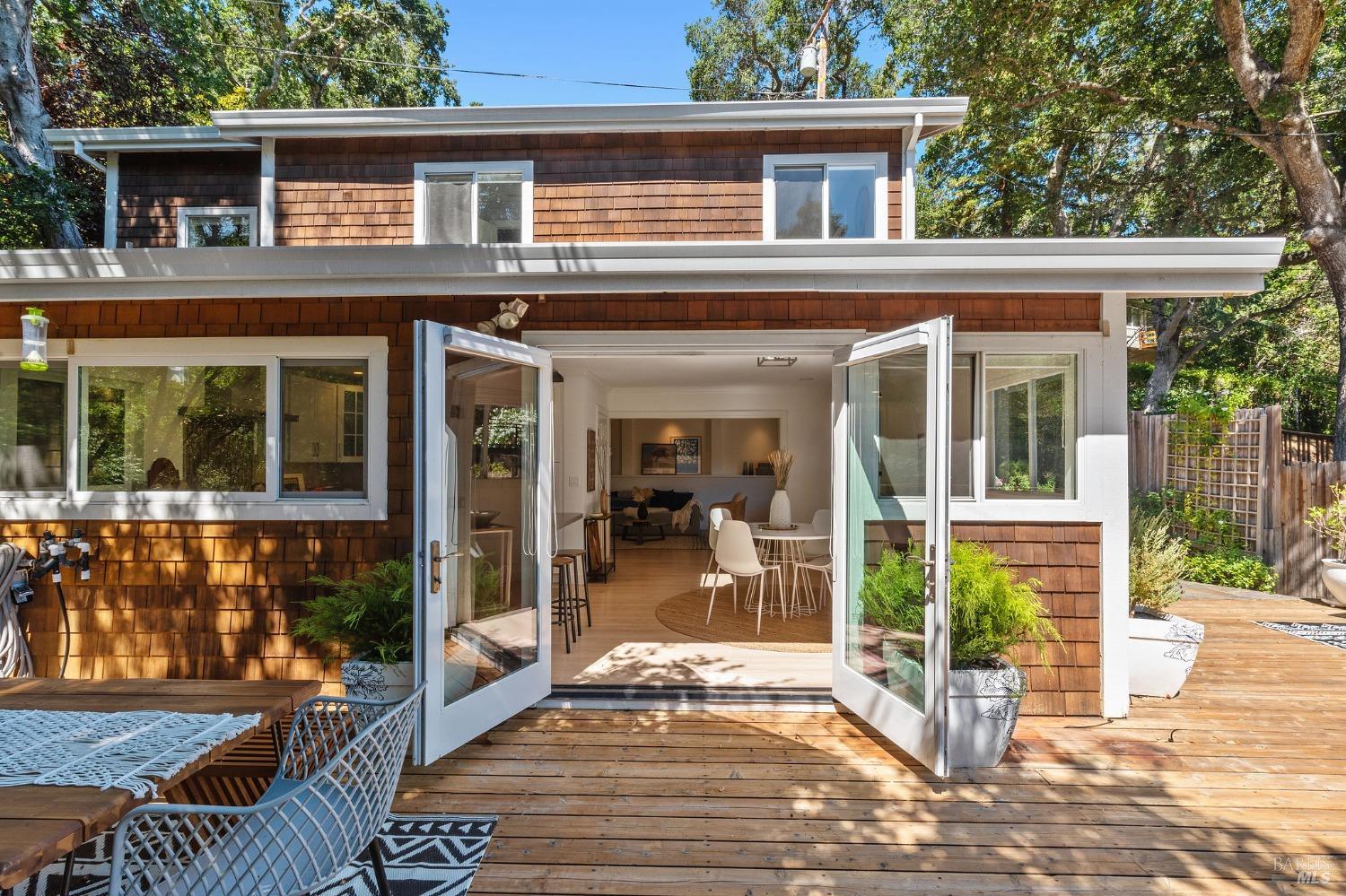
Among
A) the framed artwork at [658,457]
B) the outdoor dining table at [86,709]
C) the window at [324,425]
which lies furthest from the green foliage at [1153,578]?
the framed artwork at [658,457]

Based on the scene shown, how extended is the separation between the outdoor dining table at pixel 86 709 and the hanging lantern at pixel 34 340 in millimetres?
1799

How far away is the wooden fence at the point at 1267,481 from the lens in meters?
6.46

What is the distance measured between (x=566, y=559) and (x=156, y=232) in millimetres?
5151

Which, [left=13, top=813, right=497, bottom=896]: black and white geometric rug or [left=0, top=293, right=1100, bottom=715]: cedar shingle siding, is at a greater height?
[left=0, top=293, right=1100, bottom=715]: cedar shingle siding

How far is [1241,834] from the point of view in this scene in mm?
2395

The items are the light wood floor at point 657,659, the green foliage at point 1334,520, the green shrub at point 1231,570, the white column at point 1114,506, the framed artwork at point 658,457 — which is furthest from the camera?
the framed artwork at point 658,457

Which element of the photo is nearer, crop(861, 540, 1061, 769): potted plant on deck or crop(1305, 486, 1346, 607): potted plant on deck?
crop(861, 540, 1061, 769): potted plant on deck

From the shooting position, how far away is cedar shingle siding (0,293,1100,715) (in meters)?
3.53

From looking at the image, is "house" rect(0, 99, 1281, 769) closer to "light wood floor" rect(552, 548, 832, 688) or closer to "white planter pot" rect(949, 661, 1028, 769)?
"light wood floor" rect(552, 548, 832, 688)

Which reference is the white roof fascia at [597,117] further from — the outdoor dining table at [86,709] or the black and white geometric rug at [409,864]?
the black and white geometric rug at [409,864]

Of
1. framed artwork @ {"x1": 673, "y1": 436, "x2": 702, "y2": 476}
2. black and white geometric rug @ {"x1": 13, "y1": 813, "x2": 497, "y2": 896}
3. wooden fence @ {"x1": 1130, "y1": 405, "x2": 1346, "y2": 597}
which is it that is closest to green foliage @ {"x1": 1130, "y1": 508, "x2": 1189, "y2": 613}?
wooden fence @ {"x1": 1130, "y1": 405, "x2": 1346, "y2": 597}

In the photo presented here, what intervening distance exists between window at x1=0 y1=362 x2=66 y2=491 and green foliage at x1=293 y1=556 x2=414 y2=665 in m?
1.99

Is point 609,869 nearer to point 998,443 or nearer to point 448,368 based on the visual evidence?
point 448,368

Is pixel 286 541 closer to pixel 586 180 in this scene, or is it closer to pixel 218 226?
pixel 586 180
